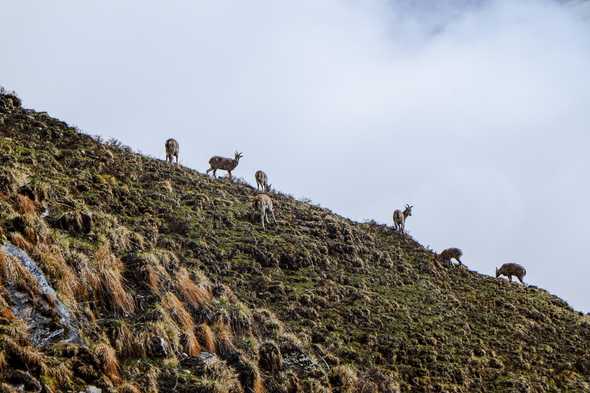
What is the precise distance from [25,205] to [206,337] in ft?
20.9

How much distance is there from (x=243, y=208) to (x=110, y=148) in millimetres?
7402

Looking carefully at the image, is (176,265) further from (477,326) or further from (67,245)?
(477,326)

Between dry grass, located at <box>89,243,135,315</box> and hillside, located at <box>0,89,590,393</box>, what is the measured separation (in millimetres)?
41

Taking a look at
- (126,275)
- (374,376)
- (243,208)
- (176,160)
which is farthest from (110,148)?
(374,376)

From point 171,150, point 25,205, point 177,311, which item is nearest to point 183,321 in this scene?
point 177,311

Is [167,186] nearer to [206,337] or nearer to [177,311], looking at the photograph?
[177,311]

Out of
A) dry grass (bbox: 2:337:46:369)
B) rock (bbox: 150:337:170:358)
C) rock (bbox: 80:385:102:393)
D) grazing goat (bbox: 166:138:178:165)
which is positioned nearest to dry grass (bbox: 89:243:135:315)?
rock (bbox: 150:337:170:358)

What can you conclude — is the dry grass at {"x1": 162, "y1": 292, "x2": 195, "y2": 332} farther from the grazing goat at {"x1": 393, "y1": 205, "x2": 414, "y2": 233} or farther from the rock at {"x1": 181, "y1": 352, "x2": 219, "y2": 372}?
the grazing goat at {"x1": 393, "y1": 205, "x2": 414, "y2": 233}

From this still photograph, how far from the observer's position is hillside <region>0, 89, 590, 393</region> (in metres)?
14.6

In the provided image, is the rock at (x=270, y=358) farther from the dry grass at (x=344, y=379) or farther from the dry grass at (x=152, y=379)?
the dry grass at (x=152, y=379)

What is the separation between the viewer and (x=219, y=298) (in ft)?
68.8

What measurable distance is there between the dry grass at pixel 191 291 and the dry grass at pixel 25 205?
4.52 meters

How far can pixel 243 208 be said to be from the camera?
3306 cm

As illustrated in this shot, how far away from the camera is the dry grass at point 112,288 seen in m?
16.6
